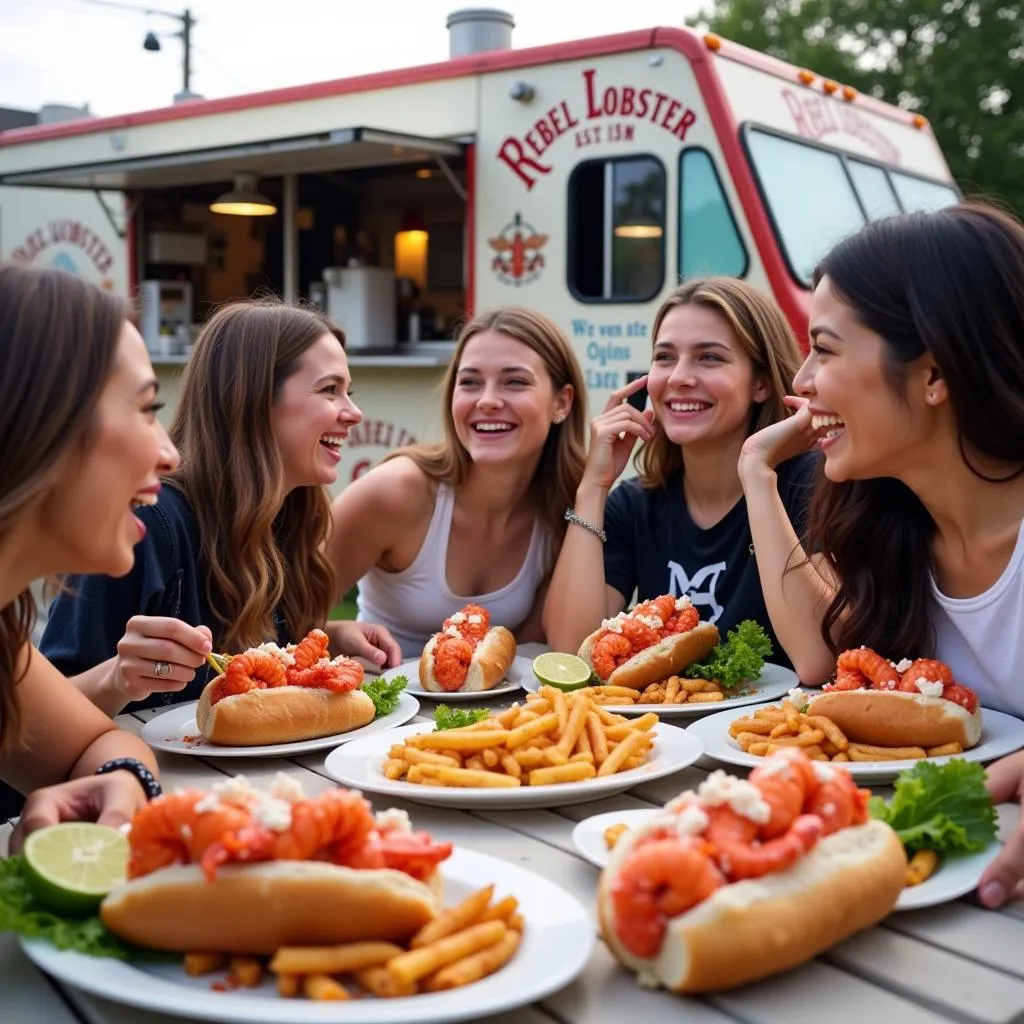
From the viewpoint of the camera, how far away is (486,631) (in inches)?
121

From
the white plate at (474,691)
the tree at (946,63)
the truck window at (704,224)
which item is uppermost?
the tree at (946,63)

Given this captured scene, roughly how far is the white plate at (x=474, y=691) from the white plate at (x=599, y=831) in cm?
94

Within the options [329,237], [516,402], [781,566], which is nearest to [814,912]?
[781,566]

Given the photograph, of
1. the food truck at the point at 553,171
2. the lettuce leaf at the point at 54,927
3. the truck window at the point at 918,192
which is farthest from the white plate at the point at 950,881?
the truck window at the point at 918,192

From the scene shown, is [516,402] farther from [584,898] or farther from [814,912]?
[814,912]

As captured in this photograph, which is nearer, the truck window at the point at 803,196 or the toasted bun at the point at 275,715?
the toasted bun at the point at 275,715

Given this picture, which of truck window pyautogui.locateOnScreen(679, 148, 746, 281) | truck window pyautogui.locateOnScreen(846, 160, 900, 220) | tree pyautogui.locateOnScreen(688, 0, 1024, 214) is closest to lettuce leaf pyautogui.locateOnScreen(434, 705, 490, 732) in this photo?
truck window pyautogui.locateOnScreen(679, 148, 746, 281)

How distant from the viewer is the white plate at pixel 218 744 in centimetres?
233

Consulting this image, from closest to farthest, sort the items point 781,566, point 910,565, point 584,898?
point 584,898 < point 910,565 < point 781,566

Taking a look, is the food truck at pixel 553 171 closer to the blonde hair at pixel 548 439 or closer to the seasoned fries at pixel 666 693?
the blonde hair at pixel 548 439

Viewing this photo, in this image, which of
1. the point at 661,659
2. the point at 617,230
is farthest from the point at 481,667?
the point at 617,230

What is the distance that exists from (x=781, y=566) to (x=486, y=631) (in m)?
0.76

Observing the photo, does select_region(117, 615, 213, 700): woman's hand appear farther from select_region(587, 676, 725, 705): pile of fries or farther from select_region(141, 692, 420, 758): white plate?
select_region(587, 676, 725, 705): pile of fries

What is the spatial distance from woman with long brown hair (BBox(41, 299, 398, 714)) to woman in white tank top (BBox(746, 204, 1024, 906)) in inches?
51.6
